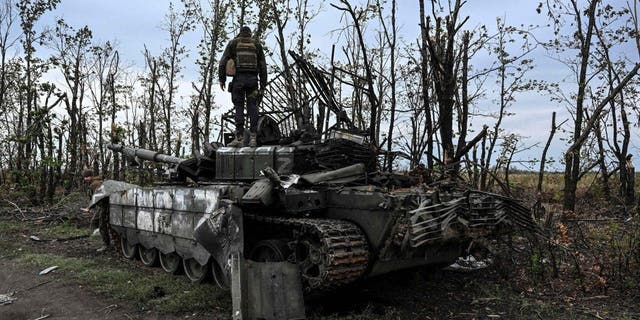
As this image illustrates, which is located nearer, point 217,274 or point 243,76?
point 217,274

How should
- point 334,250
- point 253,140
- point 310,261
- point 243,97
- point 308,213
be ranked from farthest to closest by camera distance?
point 243,97
point 253,140
point 308,213
point 310,261
point 334,250

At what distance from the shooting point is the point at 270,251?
25.4ft

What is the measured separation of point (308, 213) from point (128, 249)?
6.00m

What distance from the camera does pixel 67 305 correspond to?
7867 mm

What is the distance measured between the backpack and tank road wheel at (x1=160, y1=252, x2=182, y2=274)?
3.51 metres

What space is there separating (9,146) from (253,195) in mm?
24342

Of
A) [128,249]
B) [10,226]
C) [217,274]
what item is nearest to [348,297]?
[217,274]

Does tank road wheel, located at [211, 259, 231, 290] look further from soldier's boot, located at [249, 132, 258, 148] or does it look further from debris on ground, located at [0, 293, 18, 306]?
debris on ground, located at [0, 293, 18, 306]

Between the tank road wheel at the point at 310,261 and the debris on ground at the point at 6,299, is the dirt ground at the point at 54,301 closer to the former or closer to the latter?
the debris on ground at the point at 6,299

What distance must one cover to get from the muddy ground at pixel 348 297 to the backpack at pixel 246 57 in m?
3.84

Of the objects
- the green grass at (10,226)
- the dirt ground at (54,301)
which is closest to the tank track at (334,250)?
the dirt ground at (54,301)

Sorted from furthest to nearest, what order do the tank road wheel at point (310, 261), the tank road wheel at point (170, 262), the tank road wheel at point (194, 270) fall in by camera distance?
the tank road wheel at point (170, 262) < the tank road wheel at point (194, 270) < the tank road wheel at point (310, 261)

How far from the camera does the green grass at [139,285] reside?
7.68 metres

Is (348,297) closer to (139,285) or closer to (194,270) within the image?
(194,270)
